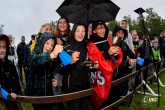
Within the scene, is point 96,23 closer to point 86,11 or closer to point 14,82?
point 86,11

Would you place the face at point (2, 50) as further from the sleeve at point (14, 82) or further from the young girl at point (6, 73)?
the sleeve at point (14, 82)

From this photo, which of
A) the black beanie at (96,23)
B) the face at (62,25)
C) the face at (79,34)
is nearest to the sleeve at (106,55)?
the face at (79,34)

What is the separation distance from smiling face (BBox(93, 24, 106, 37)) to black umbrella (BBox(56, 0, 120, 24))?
0.22 meters

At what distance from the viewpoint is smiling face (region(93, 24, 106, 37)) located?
5952mm

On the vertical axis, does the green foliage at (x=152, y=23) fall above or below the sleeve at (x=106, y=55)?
above

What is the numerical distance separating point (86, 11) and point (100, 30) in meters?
0.46

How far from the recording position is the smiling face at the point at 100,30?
5.95 metres

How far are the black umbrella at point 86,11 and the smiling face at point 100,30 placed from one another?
0.22 meters

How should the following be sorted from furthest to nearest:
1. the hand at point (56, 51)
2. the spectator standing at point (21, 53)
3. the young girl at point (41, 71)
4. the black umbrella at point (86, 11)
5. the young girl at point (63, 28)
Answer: the spectator standing at point (21, 53) < the young girl at point (63, 28) < the black umbrella at point (86, 11) < the young girl at point (41, 71) < the hand at point (56, 51)

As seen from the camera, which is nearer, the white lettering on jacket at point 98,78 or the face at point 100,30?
the white lettering on jacket at point 98,78

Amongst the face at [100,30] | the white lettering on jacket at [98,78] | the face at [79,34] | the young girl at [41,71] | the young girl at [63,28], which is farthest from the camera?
the young girl at [63,28]

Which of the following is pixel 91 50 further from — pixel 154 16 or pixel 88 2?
pixel 154 16

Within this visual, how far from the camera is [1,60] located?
497 cm

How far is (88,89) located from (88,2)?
1.57 meters
